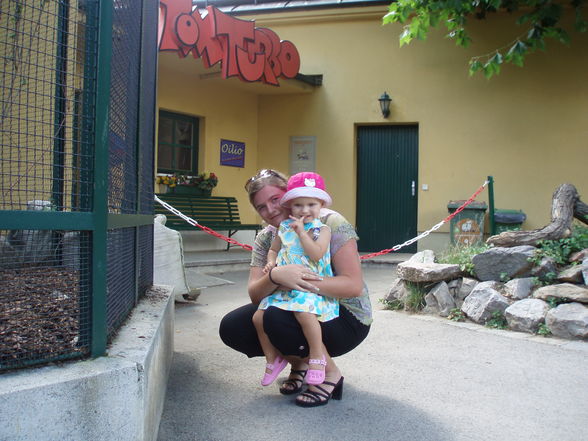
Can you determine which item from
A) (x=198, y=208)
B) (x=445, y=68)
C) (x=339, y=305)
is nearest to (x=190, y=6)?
(x=198, y=208)

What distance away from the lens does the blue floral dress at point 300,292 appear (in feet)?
9.18

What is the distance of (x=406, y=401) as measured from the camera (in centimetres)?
313

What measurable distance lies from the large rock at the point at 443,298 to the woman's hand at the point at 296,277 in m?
3.06

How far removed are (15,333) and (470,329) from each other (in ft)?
12.8

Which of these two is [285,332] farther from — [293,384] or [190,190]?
[190,190]

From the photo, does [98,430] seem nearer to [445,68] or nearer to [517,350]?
[517,350]

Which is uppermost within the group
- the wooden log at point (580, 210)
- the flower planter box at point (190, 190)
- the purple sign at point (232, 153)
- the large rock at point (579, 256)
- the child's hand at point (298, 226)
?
the purple sign at point (232, 153)

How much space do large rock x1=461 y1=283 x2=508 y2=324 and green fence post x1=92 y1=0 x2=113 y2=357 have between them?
3.89 metres

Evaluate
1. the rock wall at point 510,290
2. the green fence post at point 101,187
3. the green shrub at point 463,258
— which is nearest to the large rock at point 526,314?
the rock wall at point 510,290

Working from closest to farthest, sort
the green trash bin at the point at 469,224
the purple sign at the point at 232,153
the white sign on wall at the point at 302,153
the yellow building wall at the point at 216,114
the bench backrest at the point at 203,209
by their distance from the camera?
the green trash bin at the point at 469,224 → the bench backrest at the point at 203,209 → the yellow building wall at the point at 216,114 → the purple sign at the point at 232,153 → the white sign on wall at the point at 302,153

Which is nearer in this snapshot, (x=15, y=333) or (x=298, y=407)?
(x=15, y=333)

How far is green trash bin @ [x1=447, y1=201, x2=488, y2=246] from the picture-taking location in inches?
388

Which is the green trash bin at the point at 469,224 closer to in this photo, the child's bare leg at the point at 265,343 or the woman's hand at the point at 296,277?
the child's bare leg at the point at 265,343

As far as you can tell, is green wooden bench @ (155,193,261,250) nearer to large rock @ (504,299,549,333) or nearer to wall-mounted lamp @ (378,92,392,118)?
wall-mounted lamp @ (378,92,392,118)
